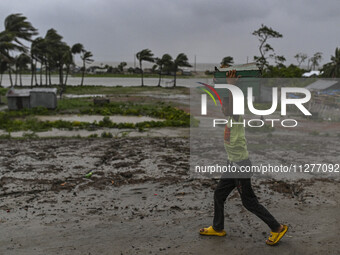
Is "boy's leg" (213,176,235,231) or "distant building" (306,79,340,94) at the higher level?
"distant building" (306,79,340,94)

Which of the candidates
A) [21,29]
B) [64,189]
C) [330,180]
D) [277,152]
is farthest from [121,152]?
[21,29]

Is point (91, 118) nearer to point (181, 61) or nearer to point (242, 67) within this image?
point (242, 67)

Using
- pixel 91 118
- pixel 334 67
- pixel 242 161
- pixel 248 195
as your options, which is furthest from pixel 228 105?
pixel 334 67

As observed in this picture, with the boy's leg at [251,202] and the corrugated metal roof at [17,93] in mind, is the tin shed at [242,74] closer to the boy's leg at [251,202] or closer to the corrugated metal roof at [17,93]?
the boy's leg at [251,202]

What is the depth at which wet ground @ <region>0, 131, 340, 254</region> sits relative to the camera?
4.44 m

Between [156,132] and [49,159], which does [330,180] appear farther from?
[156,132]

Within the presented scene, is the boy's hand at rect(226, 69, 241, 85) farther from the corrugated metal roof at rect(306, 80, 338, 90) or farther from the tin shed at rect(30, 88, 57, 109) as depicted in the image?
the corrugated metal roof at rect(306, 80, 338, 90)

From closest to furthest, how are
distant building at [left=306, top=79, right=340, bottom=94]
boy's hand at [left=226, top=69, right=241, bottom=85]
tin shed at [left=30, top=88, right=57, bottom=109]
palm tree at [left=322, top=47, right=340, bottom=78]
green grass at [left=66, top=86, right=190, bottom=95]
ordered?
boy's hand at [left=226, top=69, right=241, bottom=85] → tin shed at [left=30, top=88, right=57, bottom=109] → distant building at [left=306, top=79, right=340, bottom=94] → palm tree at [left=322, top=47, right=340, bottom=78] → green grass at [left=66, top=86, right=190, bottom=95]

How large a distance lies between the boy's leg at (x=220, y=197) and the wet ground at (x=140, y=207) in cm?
20

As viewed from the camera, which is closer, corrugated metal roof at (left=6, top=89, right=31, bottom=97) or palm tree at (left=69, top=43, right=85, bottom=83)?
corrugated metal roof at (left=6, top=89, right=31, bottom=97)

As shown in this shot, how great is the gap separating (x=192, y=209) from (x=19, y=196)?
3012mm

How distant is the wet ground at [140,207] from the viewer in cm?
444

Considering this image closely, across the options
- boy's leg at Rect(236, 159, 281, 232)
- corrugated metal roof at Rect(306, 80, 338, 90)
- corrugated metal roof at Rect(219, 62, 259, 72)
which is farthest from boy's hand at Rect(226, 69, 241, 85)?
corrugated metal roof at Rect(306, 80, 338, 90)

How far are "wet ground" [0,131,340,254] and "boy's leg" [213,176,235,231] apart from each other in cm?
20
